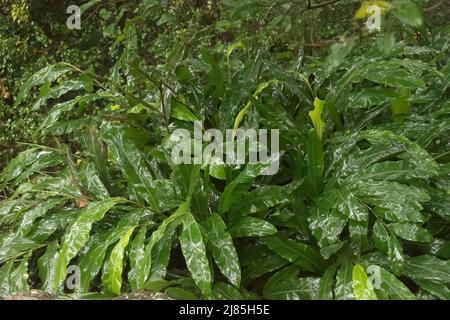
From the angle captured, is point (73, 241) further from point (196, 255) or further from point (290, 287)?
point (290, 287)

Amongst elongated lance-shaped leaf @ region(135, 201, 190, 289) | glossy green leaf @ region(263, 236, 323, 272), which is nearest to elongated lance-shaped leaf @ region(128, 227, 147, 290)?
elongated lance-shaped leaf @ region(135, 201, 190, 289)

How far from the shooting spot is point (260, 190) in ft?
7.30

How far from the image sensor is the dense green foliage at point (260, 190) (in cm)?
202

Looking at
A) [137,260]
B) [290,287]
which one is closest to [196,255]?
[137,260]

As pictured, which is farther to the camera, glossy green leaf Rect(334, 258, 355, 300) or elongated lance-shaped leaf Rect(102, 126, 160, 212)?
elongated lance-shaped leaf Rect(102, 126, 160, 212)

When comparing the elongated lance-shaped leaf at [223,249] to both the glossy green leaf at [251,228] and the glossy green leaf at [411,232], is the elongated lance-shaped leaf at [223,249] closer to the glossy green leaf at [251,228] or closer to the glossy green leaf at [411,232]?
the glossy green leaf at [251,228]

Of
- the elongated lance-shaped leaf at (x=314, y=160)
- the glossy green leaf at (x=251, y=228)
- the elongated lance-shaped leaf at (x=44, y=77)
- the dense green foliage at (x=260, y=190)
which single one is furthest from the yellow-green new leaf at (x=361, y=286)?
the elongated lance-shaped leaf at (x=44, y=77)

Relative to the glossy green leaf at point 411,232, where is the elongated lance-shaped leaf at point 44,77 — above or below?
above

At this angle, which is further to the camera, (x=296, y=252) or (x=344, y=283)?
(x=296, y=252)

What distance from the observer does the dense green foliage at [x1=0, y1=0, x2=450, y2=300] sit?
6.63ft

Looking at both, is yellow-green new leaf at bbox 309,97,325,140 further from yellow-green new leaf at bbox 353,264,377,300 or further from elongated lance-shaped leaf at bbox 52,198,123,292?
elongated lance-shaped leaf at bbox 52,198,123,292

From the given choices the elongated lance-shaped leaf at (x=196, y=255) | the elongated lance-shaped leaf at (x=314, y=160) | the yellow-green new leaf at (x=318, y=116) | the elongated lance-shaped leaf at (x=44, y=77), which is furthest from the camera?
the elongated lance-shaped leaf at (x=44, y=77)

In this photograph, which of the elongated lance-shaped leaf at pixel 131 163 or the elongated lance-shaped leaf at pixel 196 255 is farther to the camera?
the elongated lance-shaped leaf at pixel 131 163
